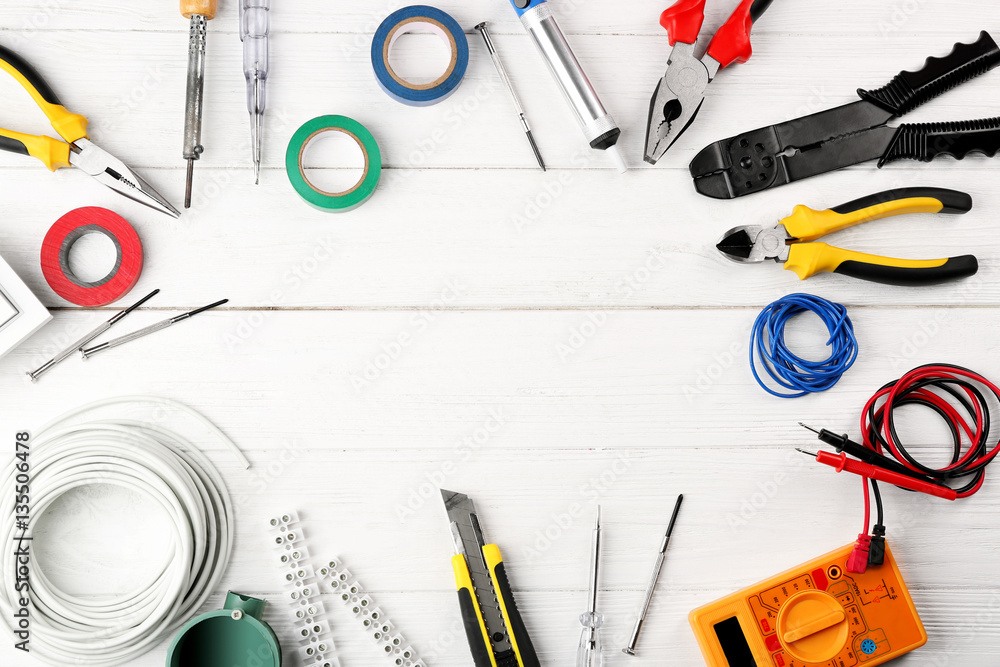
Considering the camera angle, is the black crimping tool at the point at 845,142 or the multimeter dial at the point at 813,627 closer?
the multimeter dial at the point at 813,627

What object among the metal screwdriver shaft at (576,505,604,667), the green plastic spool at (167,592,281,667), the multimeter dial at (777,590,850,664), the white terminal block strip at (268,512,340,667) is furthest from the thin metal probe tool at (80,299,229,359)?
the multimeter dial at (777,590,850,664)

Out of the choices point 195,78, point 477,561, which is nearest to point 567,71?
point 195,78

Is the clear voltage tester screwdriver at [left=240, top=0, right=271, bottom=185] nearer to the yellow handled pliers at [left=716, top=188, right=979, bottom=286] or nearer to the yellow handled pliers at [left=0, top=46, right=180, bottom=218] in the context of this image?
the yellow handled pliers at [left=0, top=46, right=180, bottom=218]

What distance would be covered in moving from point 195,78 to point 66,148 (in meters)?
0.26

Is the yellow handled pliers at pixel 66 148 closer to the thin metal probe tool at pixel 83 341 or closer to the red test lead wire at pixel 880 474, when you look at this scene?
the thin metal probe tool at pixel 83 341

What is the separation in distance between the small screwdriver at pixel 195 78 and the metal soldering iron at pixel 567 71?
1.90 feet

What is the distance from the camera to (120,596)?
3.89 feet

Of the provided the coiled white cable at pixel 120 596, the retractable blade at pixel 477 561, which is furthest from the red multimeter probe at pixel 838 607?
the coiled white cable at pixel 120 596

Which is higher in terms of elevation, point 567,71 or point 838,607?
point 567,71

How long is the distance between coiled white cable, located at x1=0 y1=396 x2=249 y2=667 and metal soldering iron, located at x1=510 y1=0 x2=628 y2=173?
3.19 ft

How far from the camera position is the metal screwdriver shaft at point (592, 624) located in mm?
1204

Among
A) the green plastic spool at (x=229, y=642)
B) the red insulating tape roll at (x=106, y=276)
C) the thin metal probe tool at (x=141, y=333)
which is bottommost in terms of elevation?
the green plastic spool at (x=229, y=642)

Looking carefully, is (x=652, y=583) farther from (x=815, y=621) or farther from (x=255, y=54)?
(x=255, y=54)

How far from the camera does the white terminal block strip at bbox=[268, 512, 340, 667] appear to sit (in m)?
1.20
